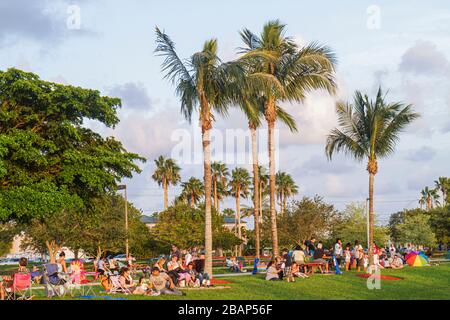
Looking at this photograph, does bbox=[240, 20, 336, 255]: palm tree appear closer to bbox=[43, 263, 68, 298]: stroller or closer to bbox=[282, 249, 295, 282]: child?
bbox=[282, 249, 295, 282]: child

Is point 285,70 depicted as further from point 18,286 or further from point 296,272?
point 18,286

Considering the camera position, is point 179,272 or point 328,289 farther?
point 179,272

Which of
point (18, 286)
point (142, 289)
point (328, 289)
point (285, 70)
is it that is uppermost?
point (285, 70)

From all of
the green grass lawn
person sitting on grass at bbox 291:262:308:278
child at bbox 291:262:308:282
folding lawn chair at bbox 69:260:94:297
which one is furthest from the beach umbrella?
folding lawn chair at bbox 69:260:94:297

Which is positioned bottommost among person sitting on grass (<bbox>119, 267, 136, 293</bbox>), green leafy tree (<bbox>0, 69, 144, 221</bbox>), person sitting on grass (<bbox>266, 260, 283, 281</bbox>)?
person sitting on grass (<bbox>266, 260, 283, 281</bbox>)

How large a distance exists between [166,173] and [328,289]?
263 ft

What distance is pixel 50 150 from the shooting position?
30.7m

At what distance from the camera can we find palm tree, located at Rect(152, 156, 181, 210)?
102562 mm

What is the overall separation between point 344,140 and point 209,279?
11655 mm

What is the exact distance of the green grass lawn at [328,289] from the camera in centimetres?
2142

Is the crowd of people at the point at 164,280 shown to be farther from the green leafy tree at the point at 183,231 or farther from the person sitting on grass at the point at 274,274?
the green leafy tree at the point at 183,231

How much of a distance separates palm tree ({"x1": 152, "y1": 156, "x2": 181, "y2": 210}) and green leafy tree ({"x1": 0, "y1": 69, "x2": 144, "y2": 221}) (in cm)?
6904

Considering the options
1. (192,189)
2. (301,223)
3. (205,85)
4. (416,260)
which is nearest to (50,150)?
(205,85)
